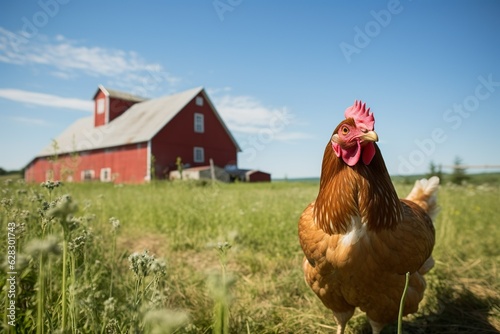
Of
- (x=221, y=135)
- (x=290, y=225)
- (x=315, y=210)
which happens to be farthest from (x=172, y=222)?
(x=221, y=135)

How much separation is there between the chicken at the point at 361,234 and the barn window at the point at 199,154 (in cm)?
2223

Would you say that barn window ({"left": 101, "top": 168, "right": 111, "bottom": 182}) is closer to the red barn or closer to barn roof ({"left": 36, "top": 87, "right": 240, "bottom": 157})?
the red barn

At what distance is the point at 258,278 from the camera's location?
333cm

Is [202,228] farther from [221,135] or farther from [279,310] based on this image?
[221,135]

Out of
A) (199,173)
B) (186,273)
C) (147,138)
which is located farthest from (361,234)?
(147,138)

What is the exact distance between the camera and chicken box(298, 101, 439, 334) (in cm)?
187

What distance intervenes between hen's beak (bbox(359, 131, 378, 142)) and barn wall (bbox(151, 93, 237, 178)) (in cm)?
2007

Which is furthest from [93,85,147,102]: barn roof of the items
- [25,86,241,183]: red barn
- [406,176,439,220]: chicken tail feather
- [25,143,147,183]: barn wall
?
[406,176,439,220]: chicken tail feather

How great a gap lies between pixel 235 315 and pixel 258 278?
3.28 feet

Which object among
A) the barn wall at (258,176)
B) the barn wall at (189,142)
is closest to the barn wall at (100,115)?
the barn wall at (189,142)

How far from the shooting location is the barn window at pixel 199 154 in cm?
2388

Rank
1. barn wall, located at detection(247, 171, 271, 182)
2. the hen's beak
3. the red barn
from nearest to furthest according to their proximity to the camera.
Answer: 1. the hen's beak
2. the red barn
3. barn wall, located at detection(247, 171, 271, 182)

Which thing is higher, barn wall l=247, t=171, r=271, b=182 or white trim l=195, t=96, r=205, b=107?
white trim l=195, t=96, r=205, b=107

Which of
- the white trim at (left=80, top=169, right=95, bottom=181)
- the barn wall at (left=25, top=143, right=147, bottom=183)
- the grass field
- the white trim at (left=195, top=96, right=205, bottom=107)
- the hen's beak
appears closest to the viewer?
the grass field
